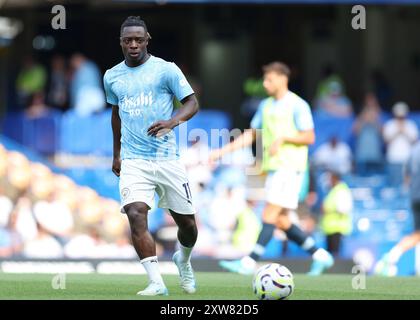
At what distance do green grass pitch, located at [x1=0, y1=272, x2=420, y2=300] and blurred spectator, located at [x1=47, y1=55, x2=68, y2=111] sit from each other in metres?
10.7

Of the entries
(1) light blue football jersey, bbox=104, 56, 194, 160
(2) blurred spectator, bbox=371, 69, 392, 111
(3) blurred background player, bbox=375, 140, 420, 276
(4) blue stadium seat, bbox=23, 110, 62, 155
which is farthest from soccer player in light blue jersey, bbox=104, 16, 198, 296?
(2) blurred spectator, bbox=371, 69, 392, 111

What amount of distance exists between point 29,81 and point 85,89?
209cm

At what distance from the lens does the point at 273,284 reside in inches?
452

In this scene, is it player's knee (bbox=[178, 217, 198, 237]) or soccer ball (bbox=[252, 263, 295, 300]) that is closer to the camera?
soccer ball (bbox=[252, 263, 295, 300])

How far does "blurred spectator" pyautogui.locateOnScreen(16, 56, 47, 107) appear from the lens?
24.8 meters

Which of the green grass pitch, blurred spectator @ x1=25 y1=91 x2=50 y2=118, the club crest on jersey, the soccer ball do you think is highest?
blurred spectator @ x1=25 y1=91 x2=50 y2=118

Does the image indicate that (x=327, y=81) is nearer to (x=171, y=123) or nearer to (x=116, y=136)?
(x=116, y=136)

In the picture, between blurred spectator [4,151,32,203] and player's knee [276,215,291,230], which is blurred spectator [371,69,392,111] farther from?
player's knee [276,215,291,230]

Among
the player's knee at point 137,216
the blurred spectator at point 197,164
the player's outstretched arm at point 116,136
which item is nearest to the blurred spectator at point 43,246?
the blurred spectator at point 197,164

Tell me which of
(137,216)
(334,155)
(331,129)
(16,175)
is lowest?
(137,216)

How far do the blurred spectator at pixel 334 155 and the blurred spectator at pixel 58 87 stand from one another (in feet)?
16.2


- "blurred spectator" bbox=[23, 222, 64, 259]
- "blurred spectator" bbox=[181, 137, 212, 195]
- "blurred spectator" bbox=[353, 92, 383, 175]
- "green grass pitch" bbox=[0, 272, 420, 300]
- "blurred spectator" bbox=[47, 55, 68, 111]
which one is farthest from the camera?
"blurred spectator" bbox=[47, 55, 68, 111]

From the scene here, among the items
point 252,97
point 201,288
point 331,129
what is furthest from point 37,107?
point 201,288

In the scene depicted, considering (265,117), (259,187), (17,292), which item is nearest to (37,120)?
(259,187)
